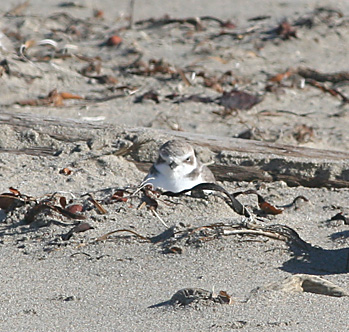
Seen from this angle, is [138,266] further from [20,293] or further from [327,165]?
[327,165]

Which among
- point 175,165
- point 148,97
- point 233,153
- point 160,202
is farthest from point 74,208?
point 148,97

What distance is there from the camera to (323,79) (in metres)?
7.13

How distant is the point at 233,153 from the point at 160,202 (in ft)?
3.34

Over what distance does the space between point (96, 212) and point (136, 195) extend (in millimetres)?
270

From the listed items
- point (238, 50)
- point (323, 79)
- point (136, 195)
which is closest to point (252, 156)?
point (136, 195)

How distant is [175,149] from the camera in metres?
4.53

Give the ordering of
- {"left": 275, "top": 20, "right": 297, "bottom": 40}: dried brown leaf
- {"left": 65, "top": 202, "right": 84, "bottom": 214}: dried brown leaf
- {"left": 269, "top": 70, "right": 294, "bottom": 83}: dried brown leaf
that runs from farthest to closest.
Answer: {"left": 275, "top": 20, "right": 297, "bottom": 40}: dried brown leaf
{"left": 269, "top": 70, "right": 294, "bottom": 83}: dried brown leaf
{"left": 65, "top": 202, "right": 84, "bottom": 214}: dried brown leaf

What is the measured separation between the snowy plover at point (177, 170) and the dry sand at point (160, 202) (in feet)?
0.60

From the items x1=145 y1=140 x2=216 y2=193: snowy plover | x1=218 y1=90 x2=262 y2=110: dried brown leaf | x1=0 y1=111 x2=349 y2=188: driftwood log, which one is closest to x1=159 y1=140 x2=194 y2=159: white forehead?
x1=145 y1=140 x2=216 y2=193: snowy plover

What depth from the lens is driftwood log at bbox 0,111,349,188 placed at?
4.76 metres

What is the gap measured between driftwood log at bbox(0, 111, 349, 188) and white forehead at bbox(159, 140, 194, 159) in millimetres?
231

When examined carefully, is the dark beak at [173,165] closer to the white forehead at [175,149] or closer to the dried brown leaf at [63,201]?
the white forehead at [175,149]

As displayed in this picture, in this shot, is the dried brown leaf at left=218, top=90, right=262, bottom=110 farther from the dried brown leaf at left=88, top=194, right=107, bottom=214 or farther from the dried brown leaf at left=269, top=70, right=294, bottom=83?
the dried brown leaf at left=88, top=194, right=107, bottom=214

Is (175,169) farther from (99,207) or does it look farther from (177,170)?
(99,207)
